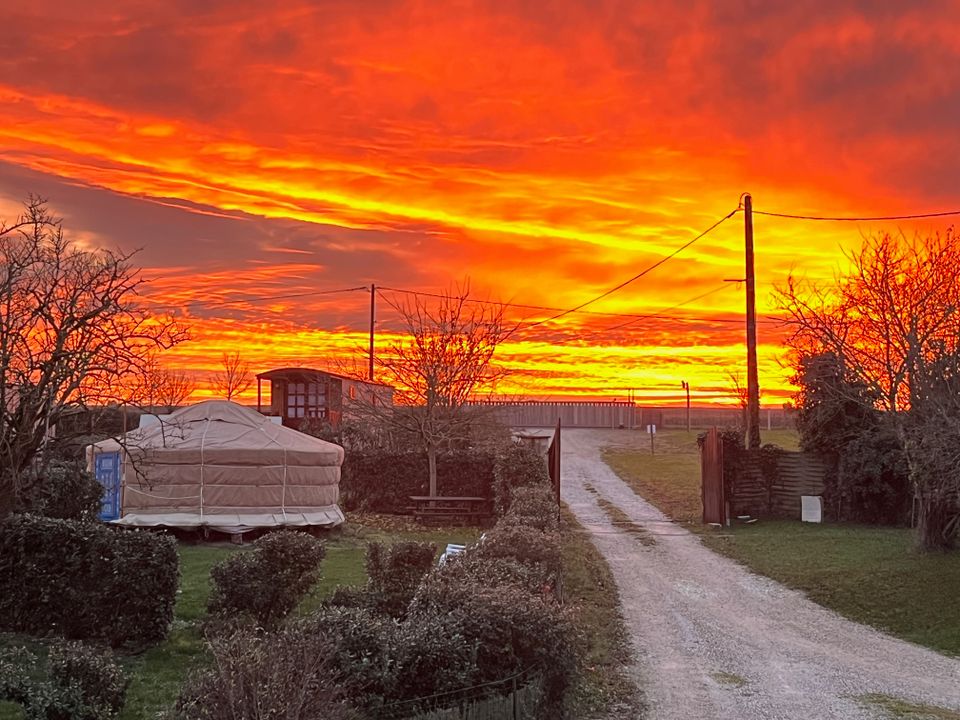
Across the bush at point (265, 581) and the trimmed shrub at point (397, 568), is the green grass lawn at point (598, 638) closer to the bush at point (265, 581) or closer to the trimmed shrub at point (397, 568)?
the trimmed shrub at point (397, 568)

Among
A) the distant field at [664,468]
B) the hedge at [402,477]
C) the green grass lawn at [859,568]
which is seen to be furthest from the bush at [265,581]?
the hedge at [402,477]

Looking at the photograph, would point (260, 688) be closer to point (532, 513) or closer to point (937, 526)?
point (532, 513)

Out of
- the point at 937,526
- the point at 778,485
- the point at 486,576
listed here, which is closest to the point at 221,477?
the point at 486,576

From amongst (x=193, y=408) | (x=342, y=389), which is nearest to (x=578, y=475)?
(x=342, y=389)

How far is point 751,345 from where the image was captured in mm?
24156

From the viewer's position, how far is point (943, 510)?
53.4 ft

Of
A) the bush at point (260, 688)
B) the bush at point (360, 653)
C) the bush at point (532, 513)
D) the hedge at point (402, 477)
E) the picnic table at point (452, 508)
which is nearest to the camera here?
the bush at point (260, 688)

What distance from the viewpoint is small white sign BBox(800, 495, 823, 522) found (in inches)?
874

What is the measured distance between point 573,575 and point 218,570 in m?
6.09

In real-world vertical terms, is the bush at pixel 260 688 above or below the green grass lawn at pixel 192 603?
above

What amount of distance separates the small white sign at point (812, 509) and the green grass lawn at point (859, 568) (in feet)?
1.51

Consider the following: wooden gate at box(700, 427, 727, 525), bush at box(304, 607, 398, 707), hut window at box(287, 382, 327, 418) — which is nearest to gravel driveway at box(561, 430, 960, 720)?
bush at box(304, 607, 398, 707)

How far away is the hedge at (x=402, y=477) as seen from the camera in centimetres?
2536

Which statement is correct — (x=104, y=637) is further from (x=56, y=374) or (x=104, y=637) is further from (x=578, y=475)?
(x=578, y=475)
